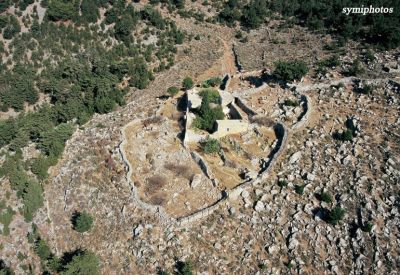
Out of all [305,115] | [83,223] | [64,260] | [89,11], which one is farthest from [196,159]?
[89,11]

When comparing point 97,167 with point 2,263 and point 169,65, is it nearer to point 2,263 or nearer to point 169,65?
point 2,263

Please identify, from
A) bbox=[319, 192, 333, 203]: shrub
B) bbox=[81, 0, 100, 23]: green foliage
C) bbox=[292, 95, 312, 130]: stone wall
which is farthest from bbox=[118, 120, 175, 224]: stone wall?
bbox=[81, 0, 100, 23]: green foliage

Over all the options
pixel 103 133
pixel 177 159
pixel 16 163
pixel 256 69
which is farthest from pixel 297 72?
pixel 16 163

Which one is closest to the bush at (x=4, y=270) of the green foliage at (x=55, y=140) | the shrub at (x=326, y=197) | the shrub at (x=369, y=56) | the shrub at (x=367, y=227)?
the green foliage at (x=55, y=140)

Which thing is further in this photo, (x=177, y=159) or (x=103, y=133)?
(x=103, y=133)

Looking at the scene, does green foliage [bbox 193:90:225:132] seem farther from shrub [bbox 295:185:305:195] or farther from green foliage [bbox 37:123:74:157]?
green foliage [bbox 37:123:74:157]
